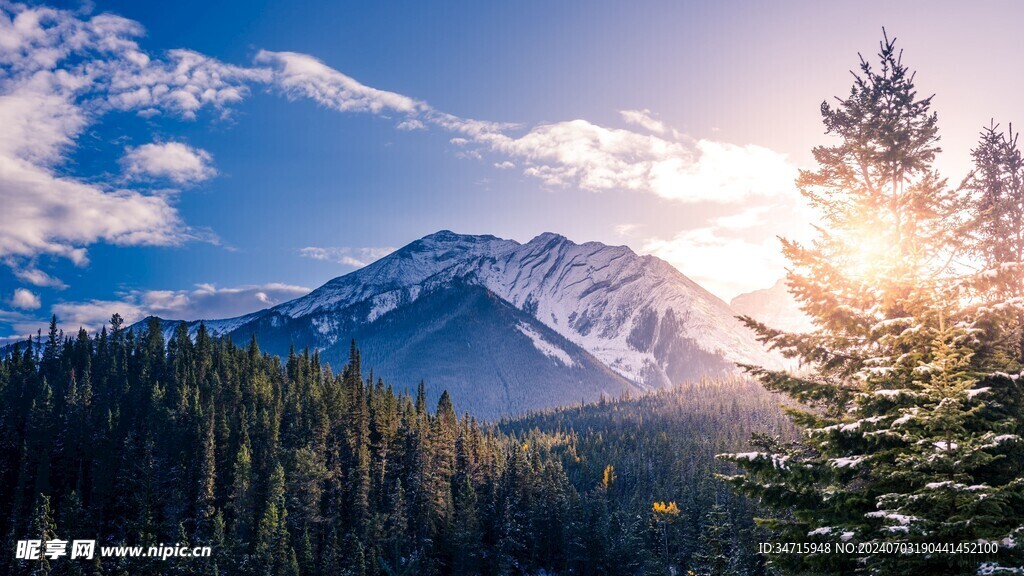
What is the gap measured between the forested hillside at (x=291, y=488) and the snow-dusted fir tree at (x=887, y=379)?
68319mm

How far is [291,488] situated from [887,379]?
320ft

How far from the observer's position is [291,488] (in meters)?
94.3

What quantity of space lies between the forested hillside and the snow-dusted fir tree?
68.3m

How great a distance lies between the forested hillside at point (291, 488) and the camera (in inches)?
3415

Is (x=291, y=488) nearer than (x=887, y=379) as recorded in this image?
No

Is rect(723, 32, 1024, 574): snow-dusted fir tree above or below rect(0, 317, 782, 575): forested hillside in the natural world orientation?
above

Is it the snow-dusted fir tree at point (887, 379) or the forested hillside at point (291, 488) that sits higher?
the snow-dusted fir tree at point (887, 379)

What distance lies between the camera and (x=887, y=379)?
1327 cm

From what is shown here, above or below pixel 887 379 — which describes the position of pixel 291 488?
below

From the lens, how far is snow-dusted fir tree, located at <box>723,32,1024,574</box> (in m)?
11.3

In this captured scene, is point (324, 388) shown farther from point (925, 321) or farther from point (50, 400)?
point (925, 321)

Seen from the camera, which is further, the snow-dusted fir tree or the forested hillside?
the forested hillside

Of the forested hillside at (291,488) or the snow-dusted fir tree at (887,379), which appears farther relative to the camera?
the forested hillside at (291,488)

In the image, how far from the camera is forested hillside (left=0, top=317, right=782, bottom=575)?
86.8 meters
